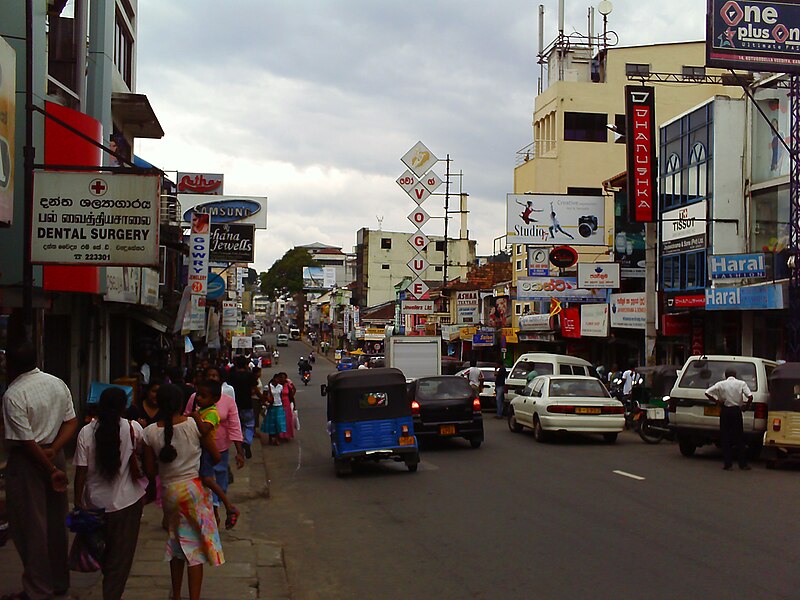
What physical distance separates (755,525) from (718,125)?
21.0m

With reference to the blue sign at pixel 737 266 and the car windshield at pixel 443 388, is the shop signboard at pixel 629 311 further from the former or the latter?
the car windshield at pixel 443 388

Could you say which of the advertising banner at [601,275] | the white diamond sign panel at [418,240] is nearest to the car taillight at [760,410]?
the advertising banner at [601,275]

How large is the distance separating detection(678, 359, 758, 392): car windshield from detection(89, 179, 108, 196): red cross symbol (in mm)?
11059

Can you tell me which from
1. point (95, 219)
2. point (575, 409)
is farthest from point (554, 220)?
point (95, 219)

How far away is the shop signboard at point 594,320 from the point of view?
37.2 metres

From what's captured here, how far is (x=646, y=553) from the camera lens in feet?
30.1

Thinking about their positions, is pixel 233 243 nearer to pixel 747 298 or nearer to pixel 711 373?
pixel 747 298

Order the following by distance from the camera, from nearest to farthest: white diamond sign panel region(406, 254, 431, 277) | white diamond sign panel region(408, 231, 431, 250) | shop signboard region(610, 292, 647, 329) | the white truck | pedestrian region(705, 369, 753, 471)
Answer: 1. pedestrian region(705, 369, 753, 471)
2. shop signboard region(610, 292, 647, 329)
3. the white truck
4. white diamond sign panel region(408, 231, 431, 250)
5. white diamond sign panel region(406, 254, 431, 277)

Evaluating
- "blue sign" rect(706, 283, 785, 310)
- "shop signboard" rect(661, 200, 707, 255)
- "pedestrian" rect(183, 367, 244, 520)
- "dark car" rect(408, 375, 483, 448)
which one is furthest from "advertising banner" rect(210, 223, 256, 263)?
"pedestrian" rect(183, 367, 244, 520)

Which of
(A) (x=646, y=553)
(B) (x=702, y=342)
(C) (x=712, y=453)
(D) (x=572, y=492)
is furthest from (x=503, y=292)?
(A) (x=646, y=553)

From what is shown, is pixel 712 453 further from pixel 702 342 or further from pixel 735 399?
pixel 702 342

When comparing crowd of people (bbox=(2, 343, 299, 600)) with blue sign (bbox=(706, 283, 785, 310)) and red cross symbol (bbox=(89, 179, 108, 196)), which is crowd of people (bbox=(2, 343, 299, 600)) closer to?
red cross symbol (bbox=(89, 179, 108, 196))

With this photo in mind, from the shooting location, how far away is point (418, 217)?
3903 cm

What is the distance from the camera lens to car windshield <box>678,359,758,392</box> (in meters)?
17.0
